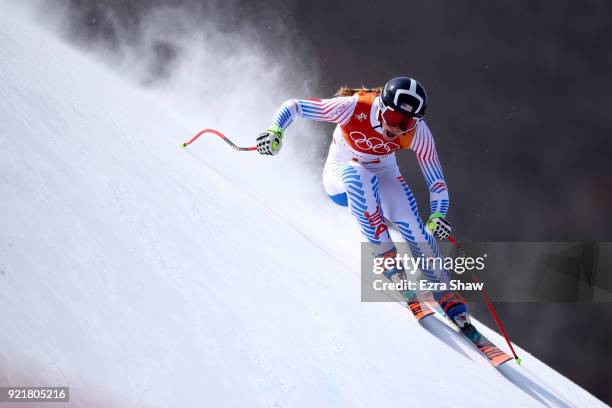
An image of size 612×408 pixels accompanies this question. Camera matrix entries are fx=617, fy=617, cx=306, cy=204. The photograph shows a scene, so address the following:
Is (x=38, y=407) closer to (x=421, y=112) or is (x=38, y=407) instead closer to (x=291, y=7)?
(x=421, y=112)

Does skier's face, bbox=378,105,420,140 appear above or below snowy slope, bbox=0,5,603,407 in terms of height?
above

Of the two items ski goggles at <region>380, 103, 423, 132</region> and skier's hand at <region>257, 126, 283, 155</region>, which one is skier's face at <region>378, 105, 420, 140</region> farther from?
skier's hand at <region>257, 126, 283, 155</region>

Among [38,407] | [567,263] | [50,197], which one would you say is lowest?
[38,407]

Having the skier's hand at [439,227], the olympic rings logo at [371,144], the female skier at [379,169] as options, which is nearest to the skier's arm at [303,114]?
the female skier at [379,169]

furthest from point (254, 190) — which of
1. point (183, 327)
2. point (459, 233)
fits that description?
point (459, 233)

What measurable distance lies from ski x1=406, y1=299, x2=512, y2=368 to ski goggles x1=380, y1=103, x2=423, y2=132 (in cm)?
152

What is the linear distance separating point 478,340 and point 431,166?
1521 mm

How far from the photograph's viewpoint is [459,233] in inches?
461

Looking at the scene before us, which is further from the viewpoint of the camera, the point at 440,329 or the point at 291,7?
the point at 291,7

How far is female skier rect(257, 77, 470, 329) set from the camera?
5160 mm

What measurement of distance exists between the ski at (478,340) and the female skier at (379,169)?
0.31 ft

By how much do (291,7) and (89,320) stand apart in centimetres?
1042

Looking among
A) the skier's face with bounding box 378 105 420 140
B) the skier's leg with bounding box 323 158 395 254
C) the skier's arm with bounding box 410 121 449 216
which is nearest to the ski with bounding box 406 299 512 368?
the skier's leg with bounding box 323 158 395 254

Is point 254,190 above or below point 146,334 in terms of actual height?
above
